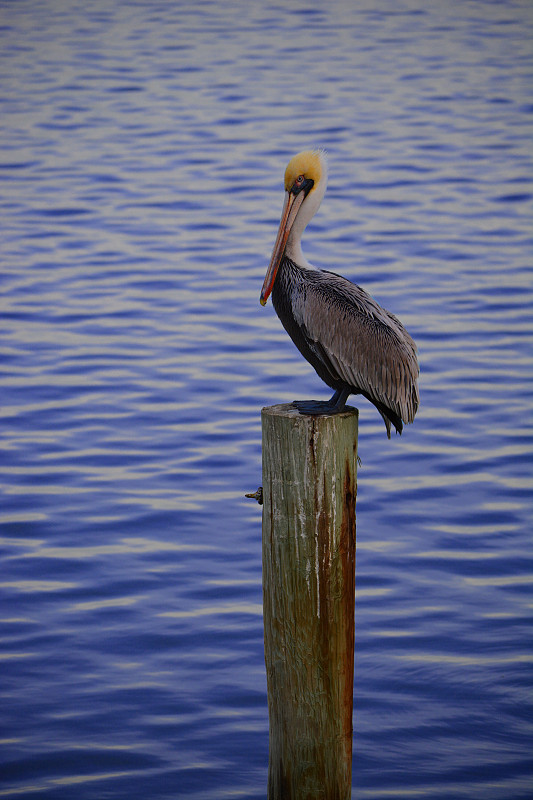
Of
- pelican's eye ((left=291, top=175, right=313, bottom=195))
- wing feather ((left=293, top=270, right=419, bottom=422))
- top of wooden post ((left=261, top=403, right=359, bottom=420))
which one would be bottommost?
top of wooden post ((left=261, top=403, right=359, bottom=420))

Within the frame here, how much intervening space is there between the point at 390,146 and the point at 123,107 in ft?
16.5

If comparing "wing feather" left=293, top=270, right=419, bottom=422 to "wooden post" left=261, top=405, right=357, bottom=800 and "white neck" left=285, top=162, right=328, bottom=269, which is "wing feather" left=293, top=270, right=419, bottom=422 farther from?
"wooden post" left=261, top=405, right=357, bottom=800

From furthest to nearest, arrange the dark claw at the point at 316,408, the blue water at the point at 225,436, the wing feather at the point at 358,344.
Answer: the blue water at the point at 225,436
the wing feather at the point at 358,344
the dark claw at the point at 316,408

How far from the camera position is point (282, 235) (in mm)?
4848

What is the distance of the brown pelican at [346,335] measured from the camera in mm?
4668

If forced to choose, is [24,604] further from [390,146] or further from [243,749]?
[390,146]

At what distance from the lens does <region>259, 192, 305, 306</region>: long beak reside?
4727mm

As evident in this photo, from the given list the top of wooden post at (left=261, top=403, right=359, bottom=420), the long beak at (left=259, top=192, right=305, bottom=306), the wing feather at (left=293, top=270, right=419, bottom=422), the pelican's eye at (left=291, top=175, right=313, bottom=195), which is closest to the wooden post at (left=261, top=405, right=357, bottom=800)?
the top of wooden post at (left=261, top=403, right=359, bottom=420)

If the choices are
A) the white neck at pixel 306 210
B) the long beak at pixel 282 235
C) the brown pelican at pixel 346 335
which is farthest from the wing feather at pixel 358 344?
the white neck at pixel 306 210

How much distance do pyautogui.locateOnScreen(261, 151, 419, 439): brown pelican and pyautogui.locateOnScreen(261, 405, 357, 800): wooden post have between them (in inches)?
21.5

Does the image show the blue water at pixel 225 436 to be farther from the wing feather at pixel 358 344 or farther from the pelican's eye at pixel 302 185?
the pelican's eye at pixel 302 185

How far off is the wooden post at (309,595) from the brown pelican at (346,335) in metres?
0.55

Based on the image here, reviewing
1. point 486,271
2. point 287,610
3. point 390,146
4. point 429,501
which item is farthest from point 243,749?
point 390,146

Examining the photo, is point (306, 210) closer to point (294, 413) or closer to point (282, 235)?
point (282, 235)
